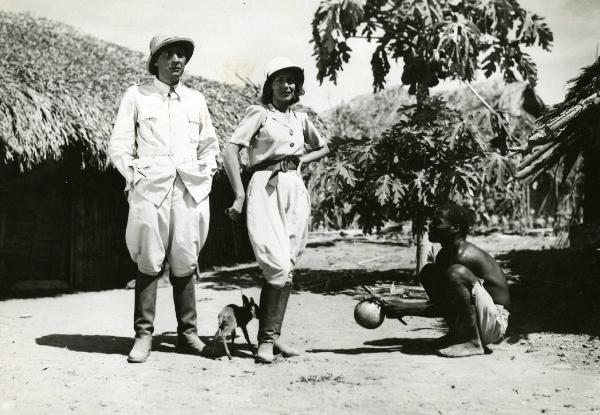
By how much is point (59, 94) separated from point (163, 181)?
156 inches

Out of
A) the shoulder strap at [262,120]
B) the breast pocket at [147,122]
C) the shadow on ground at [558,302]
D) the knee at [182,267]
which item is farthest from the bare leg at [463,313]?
the breast pocket at [147,122]

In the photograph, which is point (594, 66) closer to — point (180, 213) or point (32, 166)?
point (180, 213)

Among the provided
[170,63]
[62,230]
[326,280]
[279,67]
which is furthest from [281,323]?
[62,230]

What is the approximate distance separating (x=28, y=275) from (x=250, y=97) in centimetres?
434

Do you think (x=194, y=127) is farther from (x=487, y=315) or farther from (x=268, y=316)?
(x=487, y=315)

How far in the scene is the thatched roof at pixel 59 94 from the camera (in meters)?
6.53

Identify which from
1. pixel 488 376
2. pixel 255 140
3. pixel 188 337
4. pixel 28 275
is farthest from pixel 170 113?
pixel 28 275

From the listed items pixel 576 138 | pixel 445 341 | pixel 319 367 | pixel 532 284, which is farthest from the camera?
pixel 532 284

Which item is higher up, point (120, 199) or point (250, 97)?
point (250, 97)

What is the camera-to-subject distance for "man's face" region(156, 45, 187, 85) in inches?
154

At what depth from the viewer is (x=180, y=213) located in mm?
3844

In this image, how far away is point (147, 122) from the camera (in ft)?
12.6

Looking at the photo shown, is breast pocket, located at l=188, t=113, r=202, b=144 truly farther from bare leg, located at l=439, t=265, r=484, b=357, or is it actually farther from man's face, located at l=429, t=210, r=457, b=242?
bare leg, located at l=439, t=265, r=484, b=357

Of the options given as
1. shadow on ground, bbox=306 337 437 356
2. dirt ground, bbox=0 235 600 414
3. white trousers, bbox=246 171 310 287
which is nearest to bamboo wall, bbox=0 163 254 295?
dirt ground, bbox=0 235 600 414
